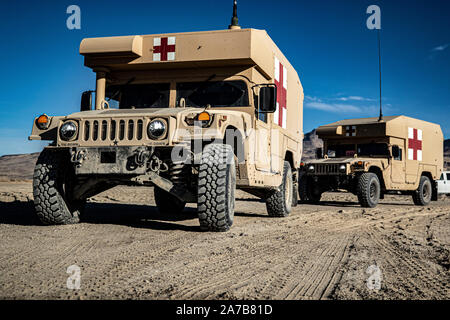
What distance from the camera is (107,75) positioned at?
700cm

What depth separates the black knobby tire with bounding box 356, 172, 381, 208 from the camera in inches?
474

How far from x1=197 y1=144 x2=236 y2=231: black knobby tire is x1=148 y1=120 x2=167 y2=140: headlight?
Answer: 556mm

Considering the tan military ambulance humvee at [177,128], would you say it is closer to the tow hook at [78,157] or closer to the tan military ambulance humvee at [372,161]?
the tow hook at [78,157]

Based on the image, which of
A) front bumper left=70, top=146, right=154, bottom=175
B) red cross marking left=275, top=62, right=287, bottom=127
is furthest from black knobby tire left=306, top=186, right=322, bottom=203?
front bumper left=70, top=146, right=154, bottom=175

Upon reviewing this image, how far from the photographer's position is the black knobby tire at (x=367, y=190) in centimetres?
1204

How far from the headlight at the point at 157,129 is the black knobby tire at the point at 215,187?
556 mm

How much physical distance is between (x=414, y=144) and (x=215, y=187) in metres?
11.4

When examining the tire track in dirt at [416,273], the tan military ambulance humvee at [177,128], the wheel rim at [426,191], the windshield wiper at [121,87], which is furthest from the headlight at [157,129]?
the wheel rim at [426,191]

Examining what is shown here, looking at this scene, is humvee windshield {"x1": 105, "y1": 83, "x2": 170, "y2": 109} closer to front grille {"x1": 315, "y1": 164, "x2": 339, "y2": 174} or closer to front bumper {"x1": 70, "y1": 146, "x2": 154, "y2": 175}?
front bumper {"x1": 70, "y1": 146, "x2": 154, "y2": 175}

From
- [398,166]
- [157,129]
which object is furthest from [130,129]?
[398,166]
